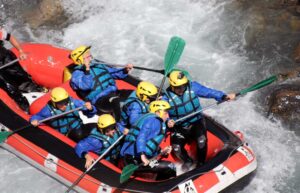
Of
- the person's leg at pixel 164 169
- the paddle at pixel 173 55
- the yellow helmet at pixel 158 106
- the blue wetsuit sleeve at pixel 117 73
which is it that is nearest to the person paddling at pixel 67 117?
the blue wetsuit sleeve at pixel 117 73

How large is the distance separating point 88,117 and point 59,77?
122 centimetres

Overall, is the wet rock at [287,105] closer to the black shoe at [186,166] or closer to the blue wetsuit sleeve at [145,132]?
the black shoe at [186,166]

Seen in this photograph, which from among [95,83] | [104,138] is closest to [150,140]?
[104,138]

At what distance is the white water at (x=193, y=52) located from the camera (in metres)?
7.04

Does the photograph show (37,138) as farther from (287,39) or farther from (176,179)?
(287,39)

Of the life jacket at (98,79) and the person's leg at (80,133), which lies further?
the life jacket at (98,79)

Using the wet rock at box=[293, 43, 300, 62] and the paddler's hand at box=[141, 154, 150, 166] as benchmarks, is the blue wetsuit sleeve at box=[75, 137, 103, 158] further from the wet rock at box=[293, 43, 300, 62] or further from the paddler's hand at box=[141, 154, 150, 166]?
the wet rock at box=[293, 43, 300, 62]

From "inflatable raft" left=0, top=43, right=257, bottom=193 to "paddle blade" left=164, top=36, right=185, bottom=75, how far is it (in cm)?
65

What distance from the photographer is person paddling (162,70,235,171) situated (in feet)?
19.7

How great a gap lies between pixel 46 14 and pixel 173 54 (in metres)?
4.18

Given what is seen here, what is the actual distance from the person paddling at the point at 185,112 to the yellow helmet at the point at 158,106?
1.17ft

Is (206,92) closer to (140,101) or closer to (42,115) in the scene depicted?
(140,101)

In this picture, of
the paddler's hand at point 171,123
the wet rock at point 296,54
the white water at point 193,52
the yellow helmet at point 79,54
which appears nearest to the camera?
the paddler's hand at point 171,123

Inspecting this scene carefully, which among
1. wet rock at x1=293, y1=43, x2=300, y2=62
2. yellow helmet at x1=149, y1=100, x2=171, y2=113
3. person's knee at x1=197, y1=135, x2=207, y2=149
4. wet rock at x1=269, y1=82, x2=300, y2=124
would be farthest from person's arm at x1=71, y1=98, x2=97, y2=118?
wet rock at x1=293, y1=43, x2=300, y2=62
